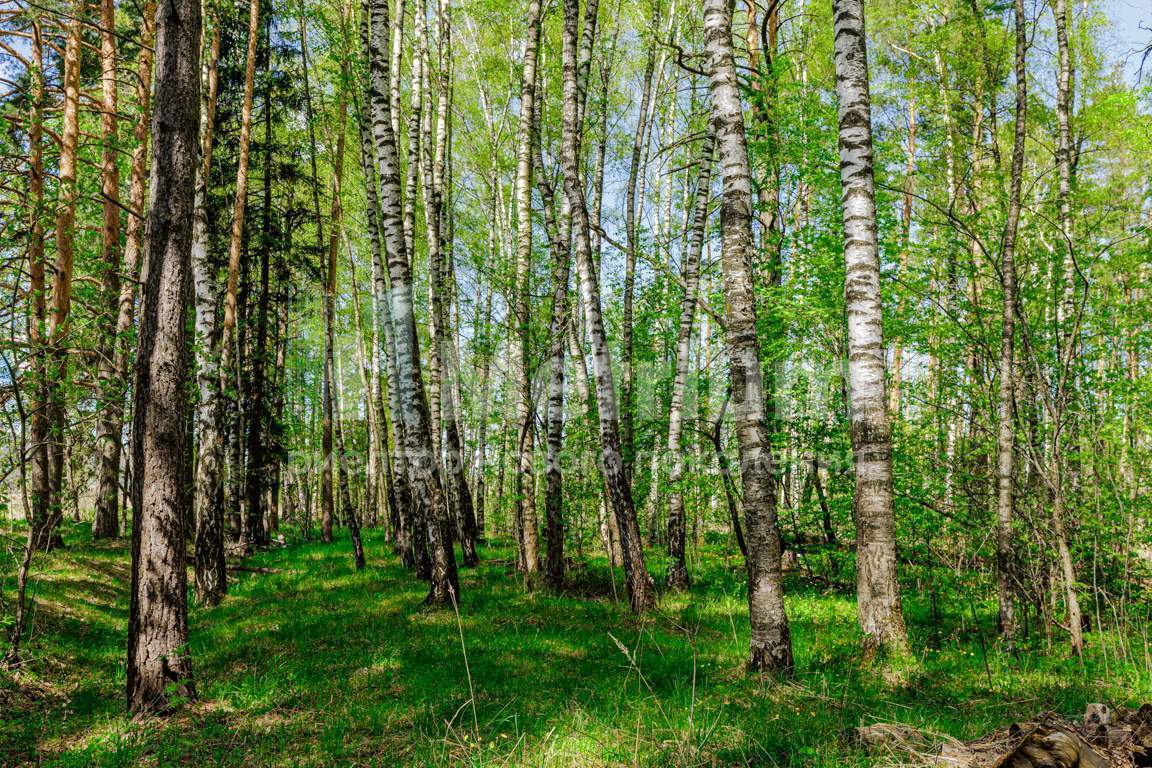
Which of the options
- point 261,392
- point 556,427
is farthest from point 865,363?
point 261,392

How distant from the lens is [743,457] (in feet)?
15.6

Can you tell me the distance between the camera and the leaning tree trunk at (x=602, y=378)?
7664mm

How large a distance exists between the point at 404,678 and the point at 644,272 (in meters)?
12.4

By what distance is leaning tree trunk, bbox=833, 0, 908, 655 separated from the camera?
452 centimetres

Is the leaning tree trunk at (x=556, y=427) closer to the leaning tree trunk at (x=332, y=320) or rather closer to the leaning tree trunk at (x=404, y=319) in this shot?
the leaning tree trunk at (x=404, y=319)

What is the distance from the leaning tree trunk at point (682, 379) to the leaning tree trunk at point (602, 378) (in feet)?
4.91

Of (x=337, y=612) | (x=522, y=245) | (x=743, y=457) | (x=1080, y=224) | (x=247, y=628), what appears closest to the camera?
(x=743, y=457)

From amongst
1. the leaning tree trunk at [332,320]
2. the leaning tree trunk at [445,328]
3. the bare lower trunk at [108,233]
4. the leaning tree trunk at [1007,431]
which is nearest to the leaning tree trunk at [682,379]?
the leaning tree trunk at [1007,431]

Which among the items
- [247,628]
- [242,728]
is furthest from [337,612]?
[242,728]

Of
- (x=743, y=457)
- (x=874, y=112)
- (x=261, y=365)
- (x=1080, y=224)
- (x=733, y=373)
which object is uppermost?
(x=874, y=112)

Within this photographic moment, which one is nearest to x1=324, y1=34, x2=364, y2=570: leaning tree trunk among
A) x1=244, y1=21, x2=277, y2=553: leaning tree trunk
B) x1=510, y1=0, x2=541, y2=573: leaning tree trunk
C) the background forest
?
the background forest

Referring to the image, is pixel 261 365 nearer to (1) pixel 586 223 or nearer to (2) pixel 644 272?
(2) pixel 644 272

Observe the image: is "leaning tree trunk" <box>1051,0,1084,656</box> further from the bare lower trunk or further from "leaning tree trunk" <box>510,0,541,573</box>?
the bare lower trunk

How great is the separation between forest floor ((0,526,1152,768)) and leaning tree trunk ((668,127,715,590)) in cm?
137
